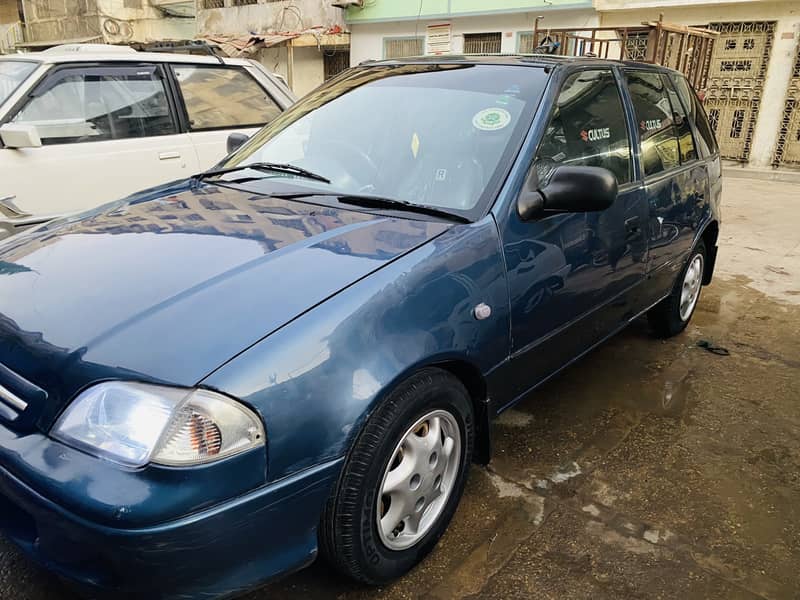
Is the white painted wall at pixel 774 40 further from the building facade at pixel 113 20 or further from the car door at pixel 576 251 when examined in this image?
the building facade at pixel 113 20

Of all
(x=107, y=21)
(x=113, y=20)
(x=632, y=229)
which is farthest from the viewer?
(x=113, y=20)

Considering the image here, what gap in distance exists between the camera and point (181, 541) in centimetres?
147

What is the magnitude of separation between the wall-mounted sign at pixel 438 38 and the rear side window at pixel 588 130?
45.1 feet

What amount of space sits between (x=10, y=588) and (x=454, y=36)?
1602 cm

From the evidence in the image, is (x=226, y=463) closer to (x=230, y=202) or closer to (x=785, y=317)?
(x=230, y=202)

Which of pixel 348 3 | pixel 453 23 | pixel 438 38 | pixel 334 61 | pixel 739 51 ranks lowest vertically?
pixel 334 61

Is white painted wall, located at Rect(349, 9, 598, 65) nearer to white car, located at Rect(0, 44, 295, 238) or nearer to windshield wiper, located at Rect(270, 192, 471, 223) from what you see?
white car, located at Rect(0, 44, 295, 238)

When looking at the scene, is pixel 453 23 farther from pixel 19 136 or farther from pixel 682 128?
pixel 19 136

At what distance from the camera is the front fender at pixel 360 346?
62.5 inches

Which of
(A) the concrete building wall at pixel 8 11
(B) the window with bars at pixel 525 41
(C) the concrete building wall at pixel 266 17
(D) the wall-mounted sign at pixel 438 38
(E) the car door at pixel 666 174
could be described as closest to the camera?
(E) the car door at pixel 666 174

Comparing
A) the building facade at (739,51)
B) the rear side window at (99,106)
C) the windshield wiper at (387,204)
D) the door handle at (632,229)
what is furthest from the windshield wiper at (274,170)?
the building facade at (739,51)

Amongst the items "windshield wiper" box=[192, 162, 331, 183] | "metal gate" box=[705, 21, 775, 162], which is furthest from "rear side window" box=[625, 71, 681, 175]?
"metal gate" box=[705, 21, 775, 162]

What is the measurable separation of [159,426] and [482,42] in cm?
1573

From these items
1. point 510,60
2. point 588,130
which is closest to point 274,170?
point 510,60
